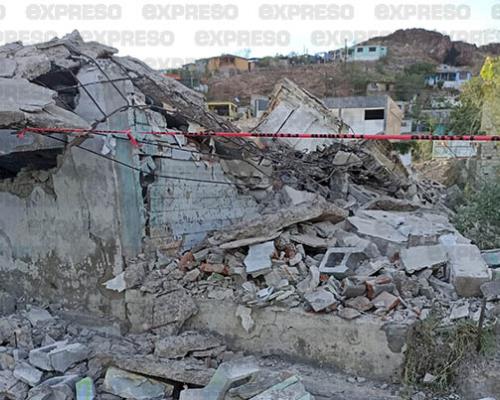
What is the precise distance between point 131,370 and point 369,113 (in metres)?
24.6

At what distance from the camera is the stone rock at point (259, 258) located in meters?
4.52

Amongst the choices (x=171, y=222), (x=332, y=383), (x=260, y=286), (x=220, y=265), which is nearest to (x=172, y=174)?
(x=171, y=222)

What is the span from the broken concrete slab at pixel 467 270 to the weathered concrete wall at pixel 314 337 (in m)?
0.96

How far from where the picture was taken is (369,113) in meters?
26.1

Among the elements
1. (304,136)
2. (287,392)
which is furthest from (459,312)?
(304,136)

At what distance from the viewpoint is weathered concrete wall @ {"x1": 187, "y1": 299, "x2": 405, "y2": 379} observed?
12.4ft

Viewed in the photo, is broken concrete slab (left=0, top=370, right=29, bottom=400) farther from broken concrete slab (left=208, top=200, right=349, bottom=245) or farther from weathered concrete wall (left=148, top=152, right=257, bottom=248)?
broken concrete slab (left=208, top=200, right=349, bottom=245)

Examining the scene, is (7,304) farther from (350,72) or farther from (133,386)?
(350,72)

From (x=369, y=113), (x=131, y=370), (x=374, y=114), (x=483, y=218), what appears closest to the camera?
(x=131, y=370)

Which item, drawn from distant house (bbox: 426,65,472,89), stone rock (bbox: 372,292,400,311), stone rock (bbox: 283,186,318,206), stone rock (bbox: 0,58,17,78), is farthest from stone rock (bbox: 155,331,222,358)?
distant house (bbox: 426,65,472,89)

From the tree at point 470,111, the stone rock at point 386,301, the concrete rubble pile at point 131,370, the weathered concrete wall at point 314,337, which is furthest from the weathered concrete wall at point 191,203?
the tree at point 470,111

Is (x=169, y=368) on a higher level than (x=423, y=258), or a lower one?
lower

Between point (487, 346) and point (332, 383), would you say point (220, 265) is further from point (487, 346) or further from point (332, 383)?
point (487, 346)

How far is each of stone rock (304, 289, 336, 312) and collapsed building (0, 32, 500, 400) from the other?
2cm
